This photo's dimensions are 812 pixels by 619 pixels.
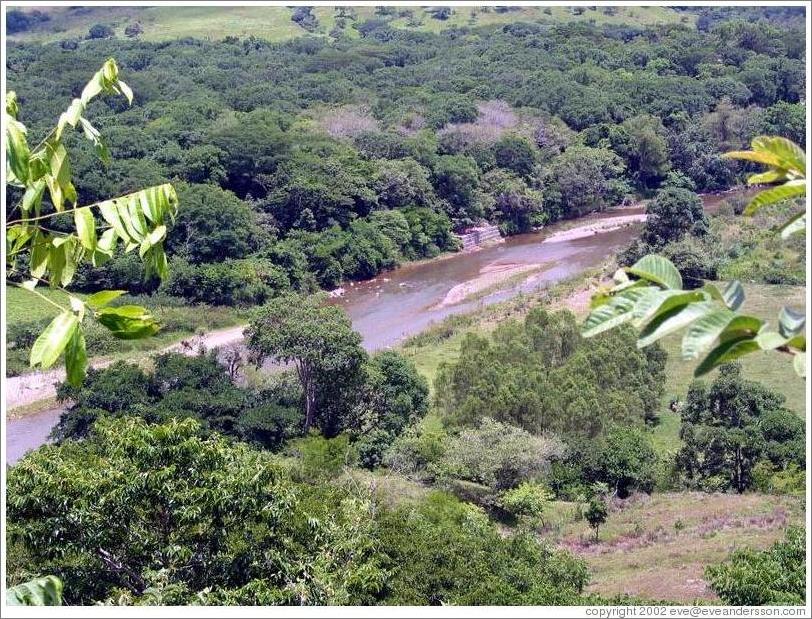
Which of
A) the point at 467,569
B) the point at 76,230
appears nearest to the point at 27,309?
the point at 467,569

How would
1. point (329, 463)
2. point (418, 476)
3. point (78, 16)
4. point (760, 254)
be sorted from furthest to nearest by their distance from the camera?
point (78, 16)
point (760, 254)
point (418, 476)
point (329, 463)

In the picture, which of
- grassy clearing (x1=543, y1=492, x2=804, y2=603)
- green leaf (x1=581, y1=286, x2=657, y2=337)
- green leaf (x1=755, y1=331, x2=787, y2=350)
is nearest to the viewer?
green leaf (x1=755, y1=331, x2=787, y2=350)

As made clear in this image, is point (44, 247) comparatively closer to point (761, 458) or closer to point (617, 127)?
point (761, 458)

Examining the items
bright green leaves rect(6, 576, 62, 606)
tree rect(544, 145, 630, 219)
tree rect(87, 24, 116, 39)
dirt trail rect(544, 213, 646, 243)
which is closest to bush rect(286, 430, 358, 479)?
bright green leaves rect(6, 576, 62, 606)

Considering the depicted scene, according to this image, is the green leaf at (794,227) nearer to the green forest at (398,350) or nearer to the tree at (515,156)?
the green forest at (398,350)

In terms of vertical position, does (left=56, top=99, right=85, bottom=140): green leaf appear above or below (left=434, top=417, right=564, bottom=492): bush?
above

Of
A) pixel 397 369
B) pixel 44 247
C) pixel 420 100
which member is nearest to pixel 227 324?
pixel 397 369

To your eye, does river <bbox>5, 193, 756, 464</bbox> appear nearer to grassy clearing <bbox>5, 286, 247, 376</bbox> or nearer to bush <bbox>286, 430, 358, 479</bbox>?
grassy clearing <bbox>5, 286, 247, 376</bbox>
